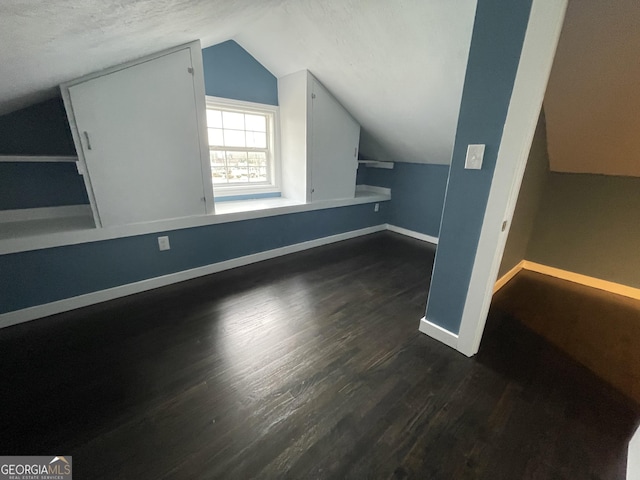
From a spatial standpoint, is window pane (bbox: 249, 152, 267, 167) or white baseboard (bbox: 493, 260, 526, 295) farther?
window pane (bbox: 249, 152, 267, 167)

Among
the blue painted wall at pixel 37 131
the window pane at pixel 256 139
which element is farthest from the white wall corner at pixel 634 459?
the blue painted wall at pixel 37 131

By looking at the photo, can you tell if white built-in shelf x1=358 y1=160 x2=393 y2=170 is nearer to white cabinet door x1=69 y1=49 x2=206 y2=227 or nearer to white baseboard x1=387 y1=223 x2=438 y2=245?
white baseboard x1=387 y1=223 x2=438 y2=245

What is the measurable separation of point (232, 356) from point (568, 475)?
5.46 ft

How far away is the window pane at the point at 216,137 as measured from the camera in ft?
9.75

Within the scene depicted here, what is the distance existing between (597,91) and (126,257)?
3709 mm

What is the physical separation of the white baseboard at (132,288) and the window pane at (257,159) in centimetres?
115

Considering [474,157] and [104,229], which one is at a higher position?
[474,157]

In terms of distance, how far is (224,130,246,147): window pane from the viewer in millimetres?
3082

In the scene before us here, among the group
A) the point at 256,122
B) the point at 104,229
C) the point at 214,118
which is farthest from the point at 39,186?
the point at 256,122

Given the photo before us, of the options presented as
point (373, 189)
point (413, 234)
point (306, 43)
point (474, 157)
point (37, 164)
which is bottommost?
point (413, 234)

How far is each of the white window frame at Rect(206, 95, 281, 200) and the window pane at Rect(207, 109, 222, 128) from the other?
6 cm

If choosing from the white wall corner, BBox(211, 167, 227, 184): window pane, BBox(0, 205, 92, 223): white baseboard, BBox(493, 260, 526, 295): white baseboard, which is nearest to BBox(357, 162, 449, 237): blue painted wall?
BBox(493, 260, 526, 295): white baseboard

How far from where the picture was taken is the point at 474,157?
1449 millimetres

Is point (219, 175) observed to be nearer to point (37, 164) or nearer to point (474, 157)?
point (37, 164)
